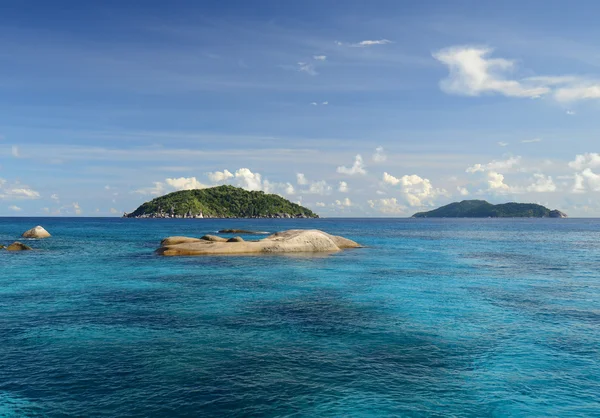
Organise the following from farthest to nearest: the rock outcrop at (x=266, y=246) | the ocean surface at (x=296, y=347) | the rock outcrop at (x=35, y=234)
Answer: the rock outcrop at (x=35, y=234)
the rock outcrop at (x=266, y=246)
the ocean surface at (x=296, y=347)

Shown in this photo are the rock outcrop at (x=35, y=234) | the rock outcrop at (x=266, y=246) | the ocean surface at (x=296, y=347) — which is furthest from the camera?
the rock outcrop at (x=35, y=234)

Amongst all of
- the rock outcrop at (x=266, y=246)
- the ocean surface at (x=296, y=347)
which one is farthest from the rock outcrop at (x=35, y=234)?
the ocean surface at (x=296, y=347)

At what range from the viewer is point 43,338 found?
69.5ft

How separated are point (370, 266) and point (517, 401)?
1422 inches

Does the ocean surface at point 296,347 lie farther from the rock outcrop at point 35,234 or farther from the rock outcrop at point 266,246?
the rock outcrop at point 35,234

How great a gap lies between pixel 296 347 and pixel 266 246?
42069 mm

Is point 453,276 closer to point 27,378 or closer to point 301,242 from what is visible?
point 301,242

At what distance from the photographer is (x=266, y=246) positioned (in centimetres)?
6175

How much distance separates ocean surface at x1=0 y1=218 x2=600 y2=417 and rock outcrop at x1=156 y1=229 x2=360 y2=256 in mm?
19103

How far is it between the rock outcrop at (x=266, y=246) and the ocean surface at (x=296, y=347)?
62.7ft

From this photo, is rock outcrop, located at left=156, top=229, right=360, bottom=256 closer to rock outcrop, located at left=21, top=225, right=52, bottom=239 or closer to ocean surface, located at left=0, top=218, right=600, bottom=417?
ocean surface, located at left=0, top=218, right=600, bottom=417

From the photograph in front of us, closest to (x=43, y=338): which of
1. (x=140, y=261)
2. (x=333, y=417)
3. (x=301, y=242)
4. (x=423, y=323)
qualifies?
(x=333, y=417)

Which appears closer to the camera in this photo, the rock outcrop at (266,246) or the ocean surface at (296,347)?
the ocean surface at (296,347)

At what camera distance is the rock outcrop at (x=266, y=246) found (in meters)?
59.8
